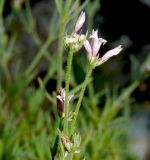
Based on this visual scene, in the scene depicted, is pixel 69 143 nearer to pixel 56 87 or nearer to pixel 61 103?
pixel 61 103

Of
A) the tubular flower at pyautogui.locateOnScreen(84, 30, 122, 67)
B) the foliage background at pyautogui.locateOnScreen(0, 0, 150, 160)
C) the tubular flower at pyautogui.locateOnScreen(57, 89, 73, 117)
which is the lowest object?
the foliage background at pyautogui.locateOnScreen(0, 0, 150, 160)

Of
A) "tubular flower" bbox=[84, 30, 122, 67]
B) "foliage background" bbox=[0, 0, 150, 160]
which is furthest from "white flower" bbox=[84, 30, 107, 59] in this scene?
"foliage background" bbox=[0, 0, 150, 160]

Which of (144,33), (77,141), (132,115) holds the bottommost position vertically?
(132,115)

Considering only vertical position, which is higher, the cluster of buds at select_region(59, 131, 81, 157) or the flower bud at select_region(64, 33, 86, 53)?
the flower bud at select_region(64, 33, 86, 53)

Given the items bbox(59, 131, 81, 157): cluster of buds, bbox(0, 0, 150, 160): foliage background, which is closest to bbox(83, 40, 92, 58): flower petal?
bbox(59, 131, 81, 157): cluster of buds

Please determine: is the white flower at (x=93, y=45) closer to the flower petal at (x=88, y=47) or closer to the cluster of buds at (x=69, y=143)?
the flower petal at (x=88, y=47)

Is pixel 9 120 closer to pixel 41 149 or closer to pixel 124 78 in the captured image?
pixel 41 149

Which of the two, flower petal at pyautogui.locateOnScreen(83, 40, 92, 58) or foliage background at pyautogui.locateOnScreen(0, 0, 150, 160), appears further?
foliage background at pyautogui.locateOnScreen(0, 0, 150, 160)

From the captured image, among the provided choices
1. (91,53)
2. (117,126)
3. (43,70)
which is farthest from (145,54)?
(91,53)

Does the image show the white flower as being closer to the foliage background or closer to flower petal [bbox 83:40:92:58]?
flower petal [bbox 83:40:92:58]

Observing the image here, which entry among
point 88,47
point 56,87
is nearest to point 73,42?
point 88,47

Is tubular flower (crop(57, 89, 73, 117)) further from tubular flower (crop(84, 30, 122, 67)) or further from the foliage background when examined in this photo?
the foliage background
